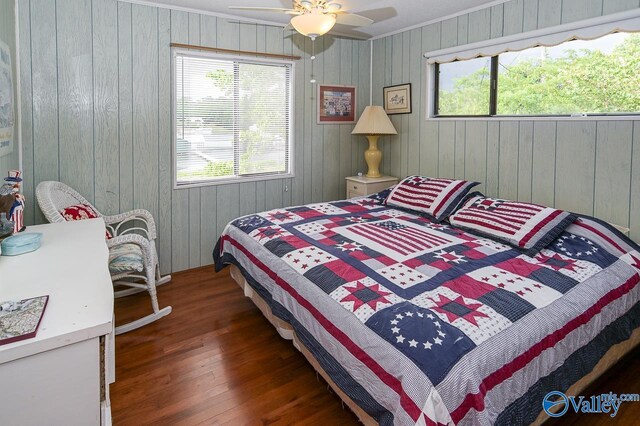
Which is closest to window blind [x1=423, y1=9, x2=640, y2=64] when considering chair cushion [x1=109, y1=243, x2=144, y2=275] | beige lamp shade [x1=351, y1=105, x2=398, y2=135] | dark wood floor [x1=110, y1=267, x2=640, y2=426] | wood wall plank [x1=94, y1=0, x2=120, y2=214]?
beige lamp shade [x1=351, y1=105, x2=398, y2=135]

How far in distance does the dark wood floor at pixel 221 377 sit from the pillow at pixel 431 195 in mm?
1464

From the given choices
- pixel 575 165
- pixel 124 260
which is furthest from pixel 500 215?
pixel 124 260

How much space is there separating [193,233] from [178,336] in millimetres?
1388

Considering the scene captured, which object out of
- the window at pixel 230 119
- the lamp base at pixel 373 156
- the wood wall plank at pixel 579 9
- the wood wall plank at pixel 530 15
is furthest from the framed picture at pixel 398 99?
the wood wall plank at pixel 579 9

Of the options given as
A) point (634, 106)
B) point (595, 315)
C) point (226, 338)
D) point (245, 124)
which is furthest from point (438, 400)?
point (245, 124)

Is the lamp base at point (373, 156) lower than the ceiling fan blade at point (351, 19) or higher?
lower

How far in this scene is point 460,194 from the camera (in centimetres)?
315

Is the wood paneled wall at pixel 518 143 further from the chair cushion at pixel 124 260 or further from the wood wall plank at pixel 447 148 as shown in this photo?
the chair cushion at pixel 124 260

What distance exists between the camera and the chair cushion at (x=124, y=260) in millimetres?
2676

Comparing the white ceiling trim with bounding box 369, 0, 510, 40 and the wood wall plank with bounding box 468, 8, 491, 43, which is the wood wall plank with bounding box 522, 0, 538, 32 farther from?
the wood wall plank with bounding box 468, 8, 491, 43

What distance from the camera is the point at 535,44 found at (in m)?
3.03

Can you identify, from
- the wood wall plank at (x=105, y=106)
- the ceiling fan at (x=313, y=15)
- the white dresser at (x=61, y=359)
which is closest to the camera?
the white dresser at (x=61, y=359)

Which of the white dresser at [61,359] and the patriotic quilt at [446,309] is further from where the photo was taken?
the patriotic quilt at [446,309]

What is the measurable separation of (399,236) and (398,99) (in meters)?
2.24
